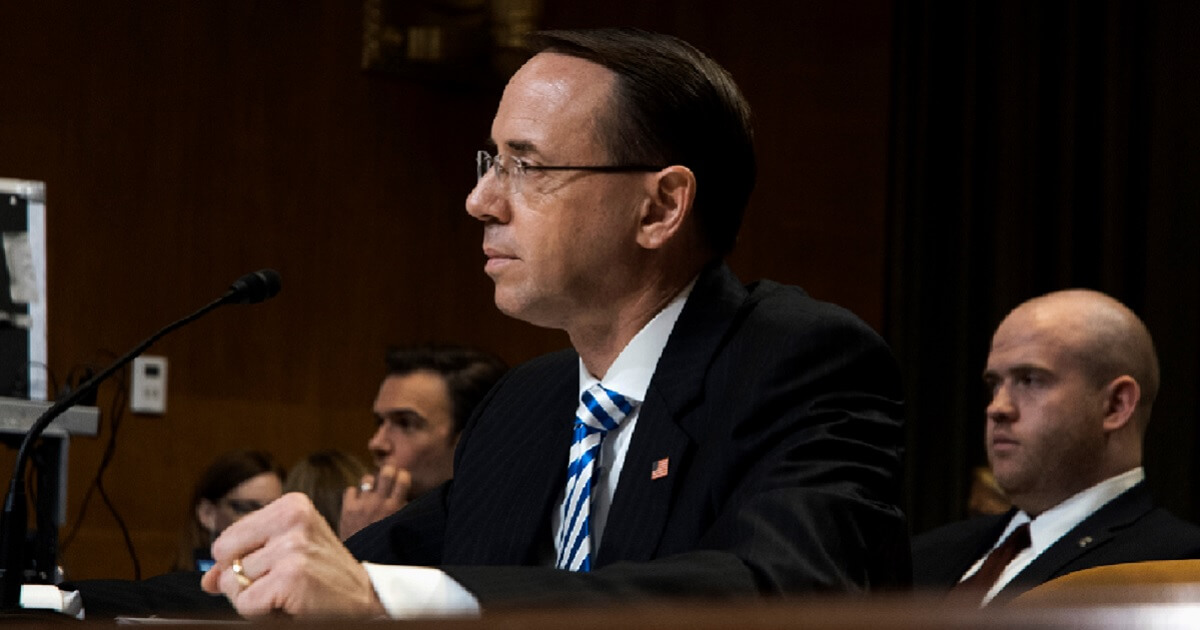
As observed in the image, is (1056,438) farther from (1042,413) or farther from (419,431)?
(419,431)

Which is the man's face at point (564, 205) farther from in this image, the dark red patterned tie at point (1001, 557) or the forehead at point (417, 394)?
the forehead at point (417, 394)

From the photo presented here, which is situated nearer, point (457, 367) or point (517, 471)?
point (517, 471)

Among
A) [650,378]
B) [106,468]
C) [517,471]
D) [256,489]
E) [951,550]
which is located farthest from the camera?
[106,468]

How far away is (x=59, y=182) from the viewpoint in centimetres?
494

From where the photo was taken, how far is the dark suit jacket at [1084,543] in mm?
3045

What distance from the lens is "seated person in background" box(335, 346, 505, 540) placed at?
4492 mm

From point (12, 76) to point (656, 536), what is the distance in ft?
12.4

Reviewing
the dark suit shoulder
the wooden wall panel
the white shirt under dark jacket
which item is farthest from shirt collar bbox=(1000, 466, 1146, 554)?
the wooden wall panel

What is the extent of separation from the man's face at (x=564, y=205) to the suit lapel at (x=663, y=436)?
13cm

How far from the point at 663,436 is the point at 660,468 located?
0.04m

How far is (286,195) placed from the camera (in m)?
5.29

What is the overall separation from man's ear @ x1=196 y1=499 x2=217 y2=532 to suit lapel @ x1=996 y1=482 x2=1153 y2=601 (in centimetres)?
254

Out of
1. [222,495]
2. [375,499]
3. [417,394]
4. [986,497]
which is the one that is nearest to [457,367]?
[417,394]

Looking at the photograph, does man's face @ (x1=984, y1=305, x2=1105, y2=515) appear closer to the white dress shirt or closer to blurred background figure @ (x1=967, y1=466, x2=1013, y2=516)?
the white dress shirt
